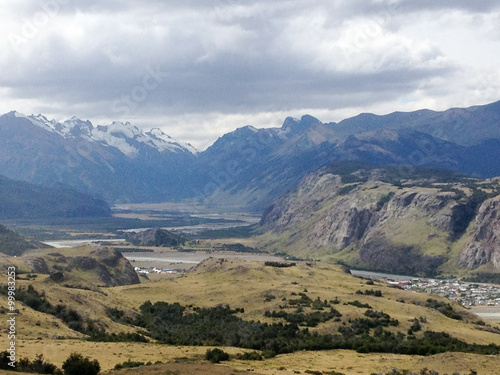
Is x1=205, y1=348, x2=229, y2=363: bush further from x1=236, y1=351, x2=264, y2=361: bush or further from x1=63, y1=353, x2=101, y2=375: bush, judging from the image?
x1=63, y1=353, x2=101, y2=375: bush

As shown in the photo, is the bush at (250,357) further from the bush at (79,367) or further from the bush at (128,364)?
the bush at (79,367)

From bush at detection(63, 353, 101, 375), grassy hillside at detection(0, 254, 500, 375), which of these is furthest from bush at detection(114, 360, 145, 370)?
bush at detection(63, 353, 101, 375)

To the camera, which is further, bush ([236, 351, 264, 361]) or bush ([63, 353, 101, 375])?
bush ([236, 351, 264, 361])

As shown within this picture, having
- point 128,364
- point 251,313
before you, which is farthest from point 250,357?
point 251,313

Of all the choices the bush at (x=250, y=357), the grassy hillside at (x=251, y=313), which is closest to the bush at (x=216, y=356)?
the grassy hillside at (x=251, y=313)

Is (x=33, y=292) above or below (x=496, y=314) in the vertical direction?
above

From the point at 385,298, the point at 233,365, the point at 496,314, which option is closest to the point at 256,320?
the point at 385,298

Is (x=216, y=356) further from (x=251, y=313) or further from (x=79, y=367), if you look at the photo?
(x=251, y=313)

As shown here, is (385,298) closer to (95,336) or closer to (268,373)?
(95,336)
